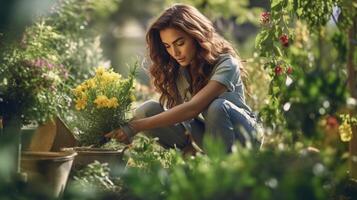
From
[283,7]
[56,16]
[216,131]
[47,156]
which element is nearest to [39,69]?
[47,156]

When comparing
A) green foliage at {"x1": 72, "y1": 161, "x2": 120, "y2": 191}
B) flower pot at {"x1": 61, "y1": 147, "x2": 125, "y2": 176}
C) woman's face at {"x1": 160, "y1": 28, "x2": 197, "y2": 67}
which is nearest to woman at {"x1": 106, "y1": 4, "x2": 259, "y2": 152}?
woman's face at {"x1": 160, "y1": 28, "x2": 197, "y2": 67}

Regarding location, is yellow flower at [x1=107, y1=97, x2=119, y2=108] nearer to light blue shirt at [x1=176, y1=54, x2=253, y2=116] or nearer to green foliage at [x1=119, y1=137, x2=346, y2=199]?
light blue shirt at [x1=176, y1=54, x2=253, y2=116]

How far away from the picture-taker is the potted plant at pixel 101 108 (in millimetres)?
3576

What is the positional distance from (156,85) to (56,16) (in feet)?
5.87

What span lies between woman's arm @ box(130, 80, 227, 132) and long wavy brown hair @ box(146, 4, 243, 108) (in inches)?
8.0

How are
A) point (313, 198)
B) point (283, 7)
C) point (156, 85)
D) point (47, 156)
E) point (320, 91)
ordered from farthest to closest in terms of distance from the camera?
point (156, 85), point (283, 7), point (47, 156), point (320, 91), point (313, 198)

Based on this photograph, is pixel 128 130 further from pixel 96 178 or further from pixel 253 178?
pixel 253 178

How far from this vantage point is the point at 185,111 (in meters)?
3.71

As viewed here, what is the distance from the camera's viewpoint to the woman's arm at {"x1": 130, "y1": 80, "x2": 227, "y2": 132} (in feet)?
11.9

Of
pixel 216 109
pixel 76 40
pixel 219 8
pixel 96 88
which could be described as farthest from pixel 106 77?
pixel 219 8

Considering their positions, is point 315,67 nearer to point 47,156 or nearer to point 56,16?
point 47,156

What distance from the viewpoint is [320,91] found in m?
2.01

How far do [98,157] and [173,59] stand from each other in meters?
1.01

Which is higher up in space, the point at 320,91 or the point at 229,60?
the point at 320,91
